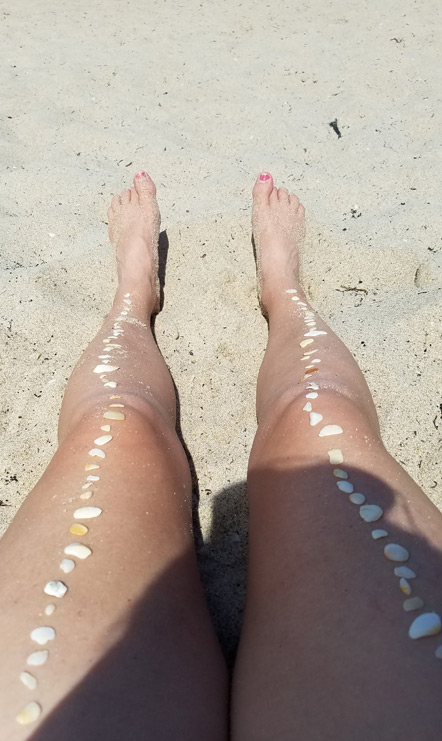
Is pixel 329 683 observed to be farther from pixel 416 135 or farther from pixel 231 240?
pixel 416 135

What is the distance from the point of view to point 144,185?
7.08 ft

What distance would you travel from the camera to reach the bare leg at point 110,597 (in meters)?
0.77

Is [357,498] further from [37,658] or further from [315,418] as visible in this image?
[37,658]

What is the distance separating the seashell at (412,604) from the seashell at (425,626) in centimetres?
1

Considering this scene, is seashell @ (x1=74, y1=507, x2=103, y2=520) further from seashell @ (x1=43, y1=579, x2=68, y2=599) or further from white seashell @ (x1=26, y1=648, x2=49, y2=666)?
white seashell @ (x1=26, y1=648, x2=49, y2=666)

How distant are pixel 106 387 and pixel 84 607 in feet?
1.87

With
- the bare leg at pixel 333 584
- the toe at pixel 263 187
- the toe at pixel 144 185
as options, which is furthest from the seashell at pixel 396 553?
the toe at pixel 144 185

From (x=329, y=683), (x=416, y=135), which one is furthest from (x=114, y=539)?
(x=416, y=135)

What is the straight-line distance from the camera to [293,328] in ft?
5.14

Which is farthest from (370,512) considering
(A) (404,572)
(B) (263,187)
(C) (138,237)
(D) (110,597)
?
(B) (263,187)

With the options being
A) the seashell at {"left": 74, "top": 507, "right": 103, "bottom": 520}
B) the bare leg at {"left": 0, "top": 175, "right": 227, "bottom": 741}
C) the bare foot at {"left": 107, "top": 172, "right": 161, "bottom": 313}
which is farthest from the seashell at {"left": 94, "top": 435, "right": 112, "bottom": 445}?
the bare foot at {"left": 107, "top": 172, "right": 161, "bottom": 313}

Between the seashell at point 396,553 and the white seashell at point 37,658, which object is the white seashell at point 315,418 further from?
the white seashell at point 37,658

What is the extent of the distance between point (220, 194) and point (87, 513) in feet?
5.31

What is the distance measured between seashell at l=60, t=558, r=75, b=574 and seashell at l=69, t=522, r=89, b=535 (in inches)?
2.1
